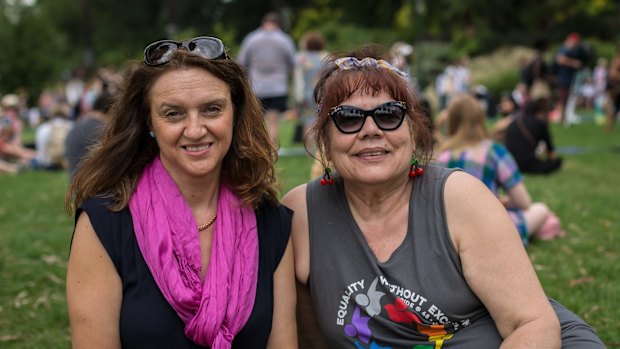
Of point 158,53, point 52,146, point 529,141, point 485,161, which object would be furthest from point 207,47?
point 52,146

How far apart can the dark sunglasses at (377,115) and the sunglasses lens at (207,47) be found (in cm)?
52

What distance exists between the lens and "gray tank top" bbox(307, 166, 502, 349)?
2.63m

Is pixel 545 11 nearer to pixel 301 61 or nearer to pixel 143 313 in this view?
pixel 301 61

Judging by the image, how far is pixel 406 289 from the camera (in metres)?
2.63

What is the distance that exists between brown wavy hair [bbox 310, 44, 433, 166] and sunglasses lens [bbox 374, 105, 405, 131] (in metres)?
0.06

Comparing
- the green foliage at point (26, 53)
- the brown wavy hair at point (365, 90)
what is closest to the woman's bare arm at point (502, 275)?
the brown wavy hair at point (365, 90)

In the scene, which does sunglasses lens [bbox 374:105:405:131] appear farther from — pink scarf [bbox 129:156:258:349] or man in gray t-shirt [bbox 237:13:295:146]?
man in gray t-shirt [bbox 237:13:295:146]

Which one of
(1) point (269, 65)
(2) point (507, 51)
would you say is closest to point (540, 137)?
(1) point (269, 65)

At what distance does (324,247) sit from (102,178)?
94cm

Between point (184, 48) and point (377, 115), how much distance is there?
807 mm

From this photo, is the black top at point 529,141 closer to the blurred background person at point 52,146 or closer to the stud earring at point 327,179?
the stud earring at point 327,179

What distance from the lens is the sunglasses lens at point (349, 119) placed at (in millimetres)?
2719

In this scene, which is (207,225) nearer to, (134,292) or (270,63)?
(134,292)

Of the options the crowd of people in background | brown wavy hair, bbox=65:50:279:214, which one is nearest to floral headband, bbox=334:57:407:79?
the crowd of people in background
